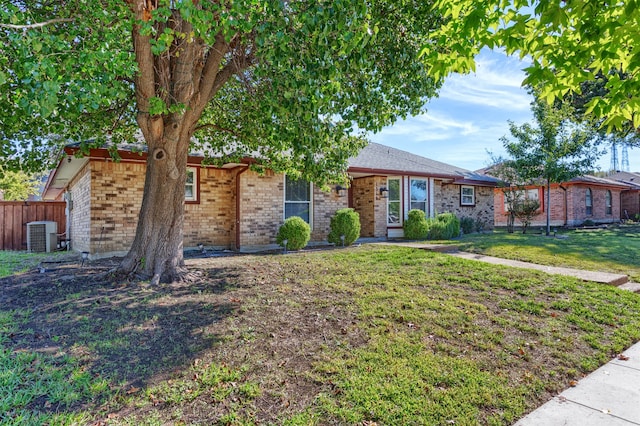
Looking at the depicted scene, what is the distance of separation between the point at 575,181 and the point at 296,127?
73.7 ft

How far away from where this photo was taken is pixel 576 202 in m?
21.1

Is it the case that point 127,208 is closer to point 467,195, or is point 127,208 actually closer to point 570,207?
point 467,195

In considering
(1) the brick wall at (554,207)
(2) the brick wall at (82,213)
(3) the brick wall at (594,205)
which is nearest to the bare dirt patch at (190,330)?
A: (2) the brick wall at (82,213)

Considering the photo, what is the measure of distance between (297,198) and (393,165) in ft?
15.2

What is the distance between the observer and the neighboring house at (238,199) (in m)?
9.11

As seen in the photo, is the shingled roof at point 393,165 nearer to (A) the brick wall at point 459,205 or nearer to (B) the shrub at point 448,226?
(A) the brick wall at point 459,205

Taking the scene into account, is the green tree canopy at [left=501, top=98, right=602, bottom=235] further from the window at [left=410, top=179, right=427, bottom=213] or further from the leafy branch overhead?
the leafy branch overhead

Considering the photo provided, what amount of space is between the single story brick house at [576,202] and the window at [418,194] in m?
7.47

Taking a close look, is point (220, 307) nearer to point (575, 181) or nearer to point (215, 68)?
point (215, 68)

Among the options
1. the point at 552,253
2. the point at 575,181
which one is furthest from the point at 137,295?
the point at 575,181

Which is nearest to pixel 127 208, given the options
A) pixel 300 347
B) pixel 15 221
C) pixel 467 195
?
pixel 300 347

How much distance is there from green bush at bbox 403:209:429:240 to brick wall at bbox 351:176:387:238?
95 cm

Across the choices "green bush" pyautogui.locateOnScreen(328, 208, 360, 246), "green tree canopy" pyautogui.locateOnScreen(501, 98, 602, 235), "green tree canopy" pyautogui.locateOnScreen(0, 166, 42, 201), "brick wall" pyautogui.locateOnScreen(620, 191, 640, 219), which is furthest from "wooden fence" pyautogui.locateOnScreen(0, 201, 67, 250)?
"brick wall" pyautogui.locateOnScreen(620, 191, 640, 219)

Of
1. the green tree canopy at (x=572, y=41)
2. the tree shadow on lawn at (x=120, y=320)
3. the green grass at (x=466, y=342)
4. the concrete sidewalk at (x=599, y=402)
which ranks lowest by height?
the concrete sidewalk at (x=599, y=402)
